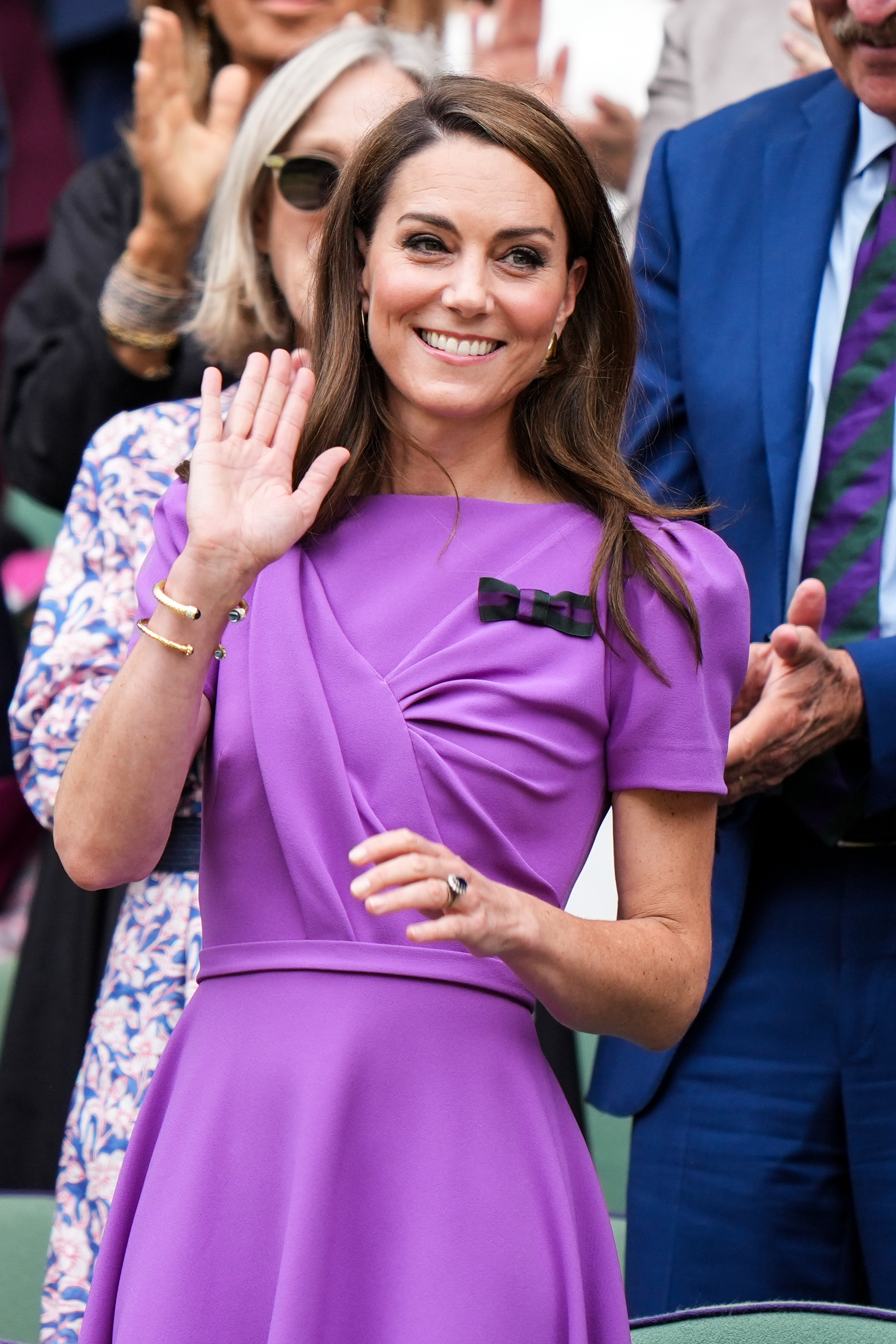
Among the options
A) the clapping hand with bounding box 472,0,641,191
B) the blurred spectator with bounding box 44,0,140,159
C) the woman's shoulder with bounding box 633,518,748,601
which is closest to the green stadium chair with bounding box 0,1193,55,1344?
the woman's shoulder with bounding box 633,518,748,601

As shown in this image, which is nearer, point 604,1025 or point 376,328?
point 604,1025

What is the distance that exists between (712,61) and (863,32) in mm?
819

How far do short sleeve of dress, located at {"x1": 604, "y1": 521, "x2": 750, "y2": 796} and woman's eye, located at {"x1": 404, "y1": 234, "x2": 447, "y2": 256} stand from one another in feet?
1.08

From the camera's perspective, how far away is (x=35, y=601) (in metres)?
3.89

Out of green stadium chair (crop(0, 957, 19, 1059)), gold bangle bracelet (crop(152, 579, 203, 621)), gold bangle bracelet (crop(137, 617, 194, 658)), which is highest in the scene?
gold bangle bracelet (crop(152, 579, 203, 621))

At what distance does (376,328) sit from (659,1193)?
1048 mm

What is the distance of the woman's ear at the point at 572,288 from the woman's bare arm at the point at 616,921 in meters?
0.47

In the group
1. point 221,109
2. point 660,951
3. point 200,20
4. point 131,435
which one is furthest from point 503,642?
point 200,20

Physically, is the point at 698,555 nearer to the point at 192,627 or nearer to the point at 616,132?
the point at 192,627

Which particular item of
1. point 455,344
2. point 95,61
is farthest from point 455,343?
point 95,61

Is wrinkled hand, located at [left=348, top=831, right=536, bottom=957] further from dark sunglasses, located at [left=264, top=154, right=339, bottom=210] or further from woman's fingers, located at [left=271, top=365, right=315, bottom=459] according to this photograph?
dark sunglasses, located at [left=264, top=154, right=339, bottom=210]

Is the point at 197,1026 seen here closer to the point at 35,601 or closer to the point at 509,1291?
the point at 509,1291

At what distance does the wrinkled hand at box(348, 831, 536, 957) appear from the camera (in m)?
1.26

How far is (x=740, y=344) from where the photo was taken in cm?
214
